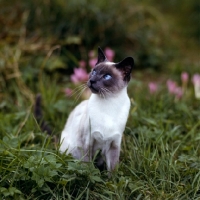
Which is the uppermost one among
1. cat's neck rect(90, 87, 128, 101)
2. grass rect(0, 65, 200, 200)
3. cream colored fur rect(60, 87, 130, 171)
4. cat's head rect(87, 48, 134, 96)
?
cat's head rect(87, 48, 134, 96)

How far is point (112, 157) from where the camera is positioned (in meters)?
2.63

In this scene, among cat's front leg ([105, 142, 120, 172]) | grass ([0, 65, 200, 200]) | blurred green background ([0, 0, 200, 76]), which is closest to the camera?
grass ([0, 65, 200, 200])

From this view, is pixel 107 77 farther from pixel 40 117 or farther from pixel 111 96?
pixel 40 117

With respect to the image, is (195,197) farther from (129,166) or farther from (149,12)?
(149,12)

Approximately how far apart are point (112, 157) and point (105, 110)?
1.15 ft

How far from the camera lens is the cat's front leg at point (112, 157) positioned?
2.62 meters

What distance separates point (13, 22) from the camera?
4.82m

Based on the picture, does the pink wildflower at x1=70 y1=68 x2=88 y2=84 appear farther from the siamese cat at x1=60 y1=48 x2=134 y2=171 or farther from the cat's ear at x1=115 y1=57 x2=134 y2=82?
the cat's ear at x1=115 y1=57 x2=134 y2=82

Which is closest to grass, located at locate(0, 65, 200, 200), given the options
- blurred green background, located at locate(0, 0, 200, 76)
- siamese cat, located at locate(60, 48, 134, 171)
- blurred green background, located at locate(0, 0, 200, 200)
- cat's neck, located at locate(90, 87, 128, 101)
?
blurred green background, located at locate(0, 0, 200, 200)

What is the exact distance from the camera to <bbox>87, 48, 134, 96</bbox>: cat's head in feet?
8.04

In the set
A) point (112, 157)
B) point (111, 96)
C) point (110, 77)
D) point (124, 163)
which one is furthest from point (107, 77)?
point (124, 163)

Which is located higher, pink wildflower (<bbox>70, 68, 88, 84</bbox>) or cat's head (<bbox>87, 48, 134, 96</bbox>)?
cat's head (<bbox>87, 48, 134, 96</bbox>)

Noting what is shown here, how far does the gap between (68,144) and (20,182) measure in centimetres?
44

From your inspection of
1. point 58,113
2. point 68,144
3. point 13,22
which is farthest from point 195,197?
point 13,22
